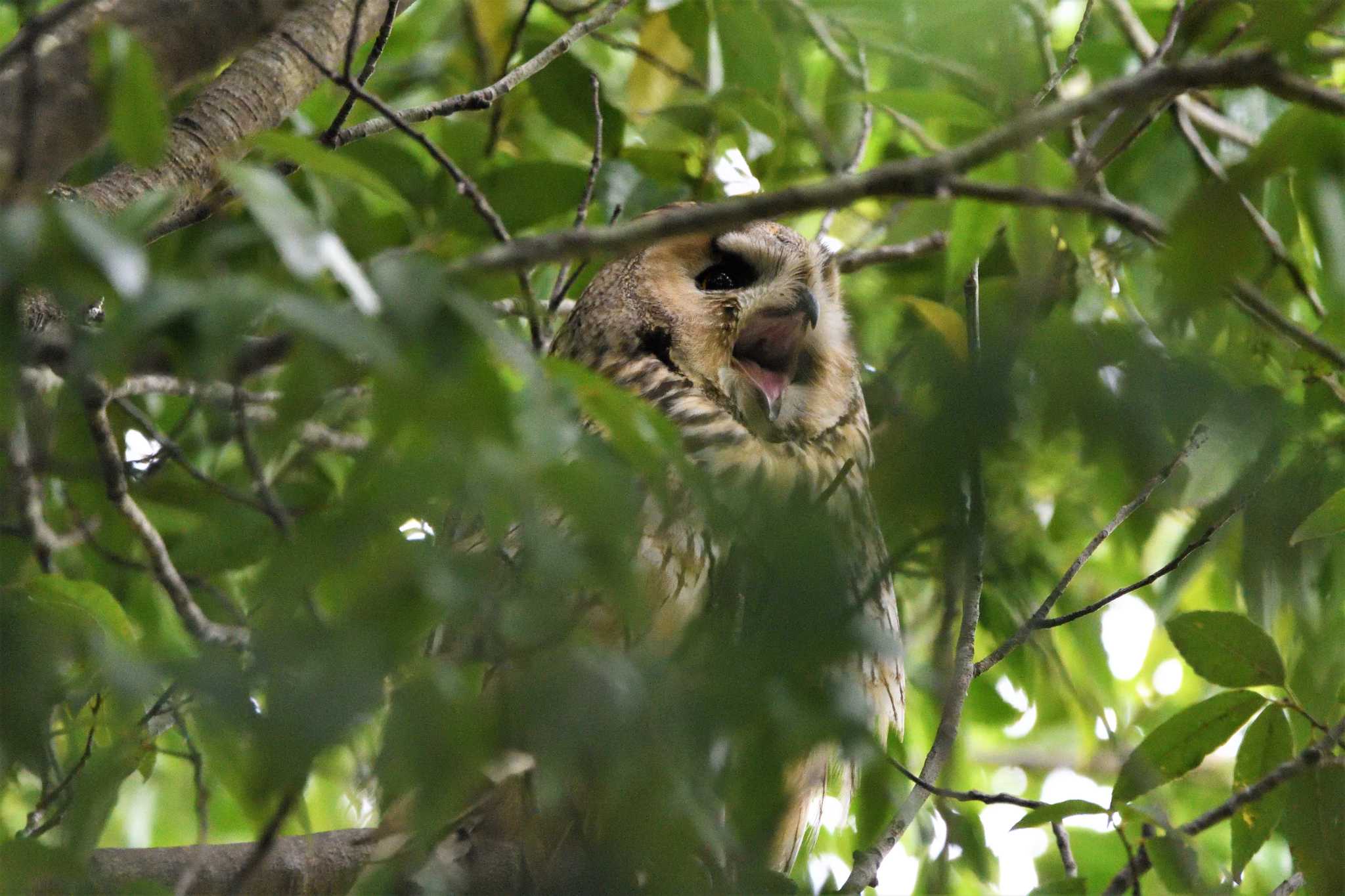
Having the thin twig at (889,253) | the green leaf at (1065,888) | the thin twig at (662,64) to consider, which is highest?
the thin twig at (662,64)

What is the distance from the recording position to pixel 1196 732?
1520 mm

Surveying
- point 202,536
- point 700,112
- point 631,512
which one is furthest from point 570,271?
point 631,512

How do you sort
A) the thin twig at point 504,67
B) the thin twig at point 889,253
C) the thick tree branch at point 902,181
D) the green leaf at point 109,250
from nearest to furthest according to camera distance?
the green leaf at point 109,250 → the thick tree branch at point 902,181 → the thin twig at point 504,67 → the thin twig at point 889,253

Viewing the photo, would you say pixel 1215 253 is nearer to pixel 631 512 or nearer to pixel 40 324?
pixel 631 512

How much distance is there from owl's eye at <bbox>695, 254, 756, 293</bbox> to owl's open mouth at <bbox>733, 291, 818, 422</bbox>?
0.29ft

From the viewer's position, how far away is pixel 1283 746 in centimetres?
153

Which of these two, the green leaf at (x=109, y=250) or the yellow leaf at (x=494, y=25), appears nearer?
the green leaf at (x=109, y=250)

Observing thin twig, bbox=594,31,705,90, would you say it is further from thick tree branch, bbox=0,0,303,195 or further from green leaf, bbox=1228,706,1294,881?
green leaf, bbox=1228,706,1294,881

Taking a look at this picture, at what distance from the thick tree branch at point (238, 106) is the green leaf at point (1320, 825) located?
1405 millimetres

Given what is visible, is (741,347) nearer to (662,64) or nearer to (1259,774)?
(662,64)

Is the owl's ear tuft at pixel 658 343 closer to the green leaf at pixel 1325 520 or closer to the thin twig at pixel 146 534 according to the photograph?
the thin twig at pixel 146 534

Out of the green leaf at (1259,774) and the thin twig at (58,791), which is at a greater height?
the green leaf at (1259,774)

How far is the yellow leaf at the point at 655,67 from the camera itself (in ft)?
7.86

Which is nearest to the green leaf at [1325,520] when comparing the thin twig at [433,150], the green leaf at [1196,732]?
the green leaf at [1196,732]
